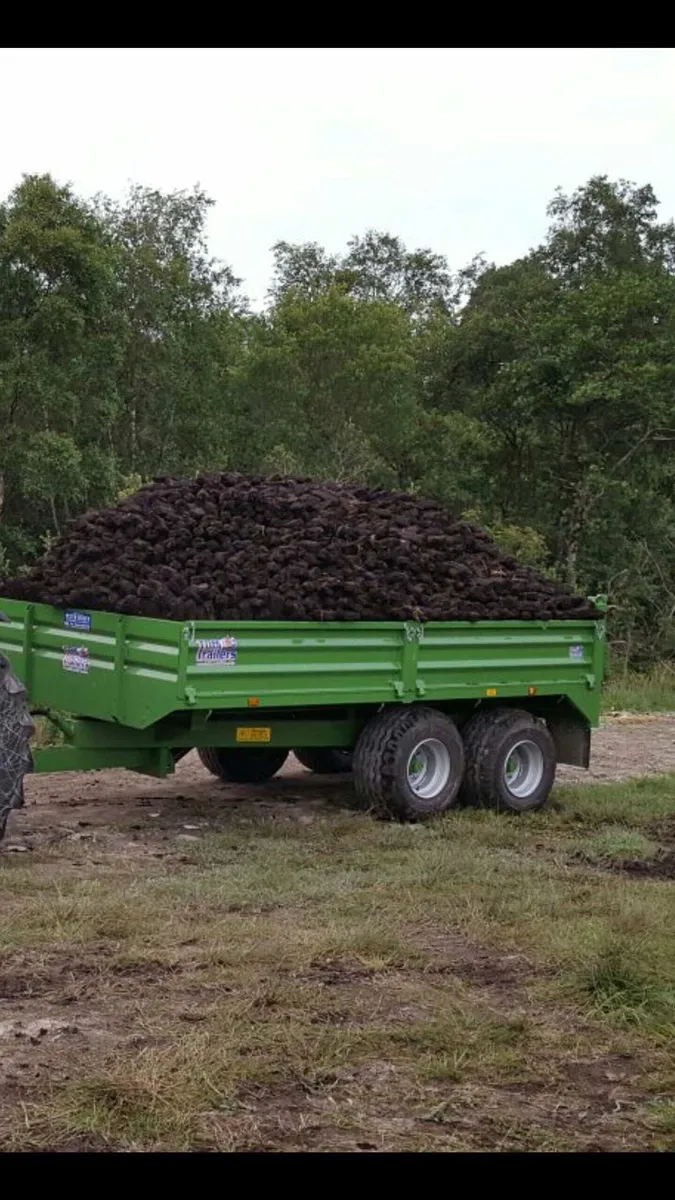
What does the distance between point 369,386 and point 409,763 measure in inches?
688

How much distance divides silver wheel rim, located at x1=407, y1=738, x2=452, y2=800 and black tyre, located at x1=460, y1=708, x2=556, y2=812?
303 mm

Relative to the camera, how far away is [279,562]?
8.88 metres

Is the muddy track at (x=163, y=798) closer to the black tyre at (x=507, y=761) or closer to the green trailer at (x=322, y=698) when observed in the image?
the green trailer at (x=322, y=698)

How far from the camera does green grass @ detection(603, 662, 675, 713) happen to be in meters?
17.2

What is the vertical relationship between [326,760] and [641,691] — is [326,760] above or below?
below

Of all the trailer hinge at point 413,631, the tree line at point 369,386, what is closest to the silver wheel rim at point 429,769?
the trailer hinge at point 413,631

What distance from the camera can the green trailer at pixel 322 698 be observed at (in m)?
8.09

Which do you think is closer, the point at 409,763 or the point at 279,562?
the point at 279,562

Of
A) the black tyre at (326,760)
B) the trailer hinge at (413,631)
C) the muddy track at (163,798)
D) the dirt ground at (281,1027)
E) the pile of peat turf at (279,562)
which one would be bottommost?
the dirt ground at (281,1027)

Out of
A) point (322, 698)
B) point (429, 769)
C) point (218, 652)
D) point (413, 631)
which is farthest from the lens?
point (429, 769)

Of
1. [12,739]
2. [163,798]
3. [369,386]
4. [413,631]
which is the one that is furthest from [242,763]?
[369,386]

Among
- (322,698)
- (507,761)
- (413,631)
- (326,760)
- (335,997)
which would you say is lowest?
(335,997)

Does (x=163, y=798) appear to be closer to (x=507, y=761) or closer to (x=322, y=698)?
(x=322, y=698)

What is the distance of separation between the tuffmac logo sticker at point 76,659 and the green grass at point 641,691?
31.2 feet
